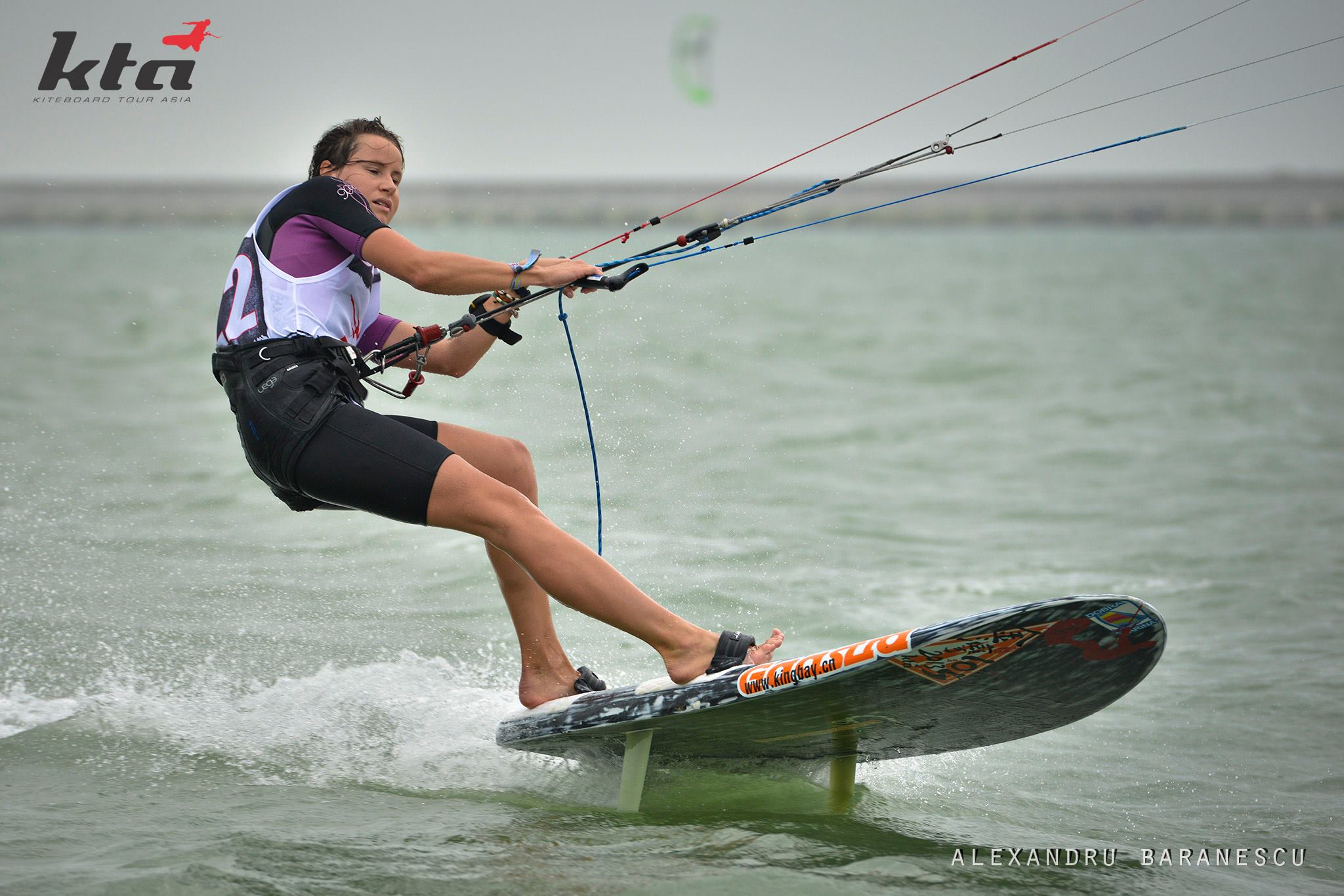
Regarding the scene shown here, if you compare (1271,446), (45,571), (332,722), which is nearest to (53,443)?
(45,571)

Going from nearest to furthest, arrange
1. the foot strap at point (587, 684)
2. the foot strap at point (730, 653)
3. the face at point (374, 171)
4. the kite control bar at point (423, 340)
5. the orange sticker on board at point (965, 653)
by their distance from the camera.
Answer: the orange sticker on board at point (965, 653) < the foot strap at point (730, 653) < the face at point (374, 171) < the kite control bar at point (423, 340) < the foot strap at point (587, 684)

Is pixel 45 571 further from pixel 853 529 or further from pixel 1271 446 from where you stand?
pixel 1271 446

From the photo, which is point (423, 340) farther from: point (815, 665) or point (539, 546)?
point (815, 665)

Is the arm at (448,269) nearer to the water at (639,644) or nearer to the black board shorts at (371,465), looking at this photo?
the black board shorts at (371,465)

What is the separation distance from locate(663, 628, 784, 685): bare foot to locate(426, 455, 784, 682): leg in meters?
0.08

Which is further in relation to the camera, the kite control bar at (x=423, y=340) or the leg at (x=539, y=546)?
the kite control bar at (x=423, y=340)

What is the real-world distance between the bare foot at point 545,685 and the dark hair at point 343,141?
5.34 feet

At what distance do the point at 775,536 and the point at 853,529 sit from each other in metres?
0.68

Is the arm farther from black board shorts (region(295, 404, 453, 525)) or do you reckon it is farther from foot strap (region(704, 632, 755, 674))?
foot strap (region(704, 632, 755, 674))

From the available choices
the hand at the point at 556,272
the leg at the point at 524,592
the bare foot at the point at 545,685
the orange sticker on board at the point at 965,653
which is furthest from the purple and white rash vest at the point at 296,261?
the orange sticker on board at the point at 965,653

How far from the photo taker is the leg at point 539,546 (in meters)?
3.18

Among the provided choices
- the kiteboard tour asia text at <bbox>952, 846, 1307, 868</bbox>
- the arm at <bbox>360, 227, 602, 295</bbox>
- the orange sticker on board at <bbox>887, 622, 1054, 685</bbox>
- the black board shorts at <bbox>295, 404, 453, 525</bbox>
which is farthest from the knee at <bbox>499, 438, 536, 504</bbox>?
the kiteboard tour asia text at <bbox>952, 846, 1307, 868</bbox>

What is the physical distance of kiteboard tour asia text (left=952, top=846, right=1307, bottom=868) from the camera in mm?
3197

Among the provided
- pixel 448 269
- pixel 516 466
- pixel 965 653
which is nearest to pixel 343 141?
pixel 448 269
